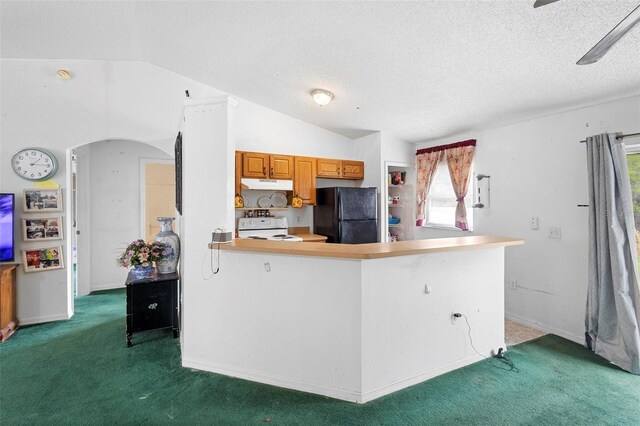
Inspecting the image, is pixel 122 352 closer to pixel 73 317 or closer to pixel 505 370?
pixel 73 317

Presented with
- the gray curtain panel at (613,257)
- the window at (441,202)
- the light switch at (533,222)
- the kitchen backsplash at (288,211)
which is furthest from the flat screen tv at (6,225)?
the gray curtain panel at (613,257)

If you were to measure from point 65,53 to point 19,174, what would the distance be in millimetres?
1351

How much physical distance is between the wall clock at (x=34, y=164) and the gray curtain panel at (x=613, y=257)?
5.31 m

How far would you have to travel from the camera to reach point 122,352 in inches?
104

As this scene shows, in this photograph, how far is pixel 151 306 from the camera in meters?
2.80

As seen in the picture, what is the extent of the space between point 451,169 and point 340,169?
4.91 ft

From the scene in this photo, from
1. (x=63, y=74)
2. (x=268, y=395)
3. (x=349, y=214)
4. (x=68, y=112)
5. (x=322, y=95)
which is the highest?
(x=63, y=74)

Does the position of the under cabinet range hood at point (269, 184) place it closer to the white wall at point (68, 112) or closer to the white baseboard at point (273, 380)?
the white wall at point (68, 112)

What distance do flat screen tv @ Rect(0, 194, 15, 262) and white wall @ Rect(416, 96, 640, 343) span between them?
17.1ft

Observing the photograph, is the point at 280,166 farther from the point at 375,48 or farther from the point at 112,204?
the point at 112,204

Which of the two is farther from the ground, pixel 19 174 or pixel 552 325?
pixel 19 174

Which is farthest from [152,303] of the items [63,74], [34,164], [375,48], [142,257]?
A: [375,48]

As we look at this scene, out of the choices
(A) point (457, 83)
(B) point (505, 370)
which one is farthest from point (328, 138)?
(B) point (505, 370)

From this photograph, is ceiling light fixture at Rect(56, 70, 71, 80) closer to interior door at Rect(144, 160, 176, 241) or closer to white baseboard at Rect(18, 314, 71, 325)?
interior door at Rect(144, 160, 176, 241)
